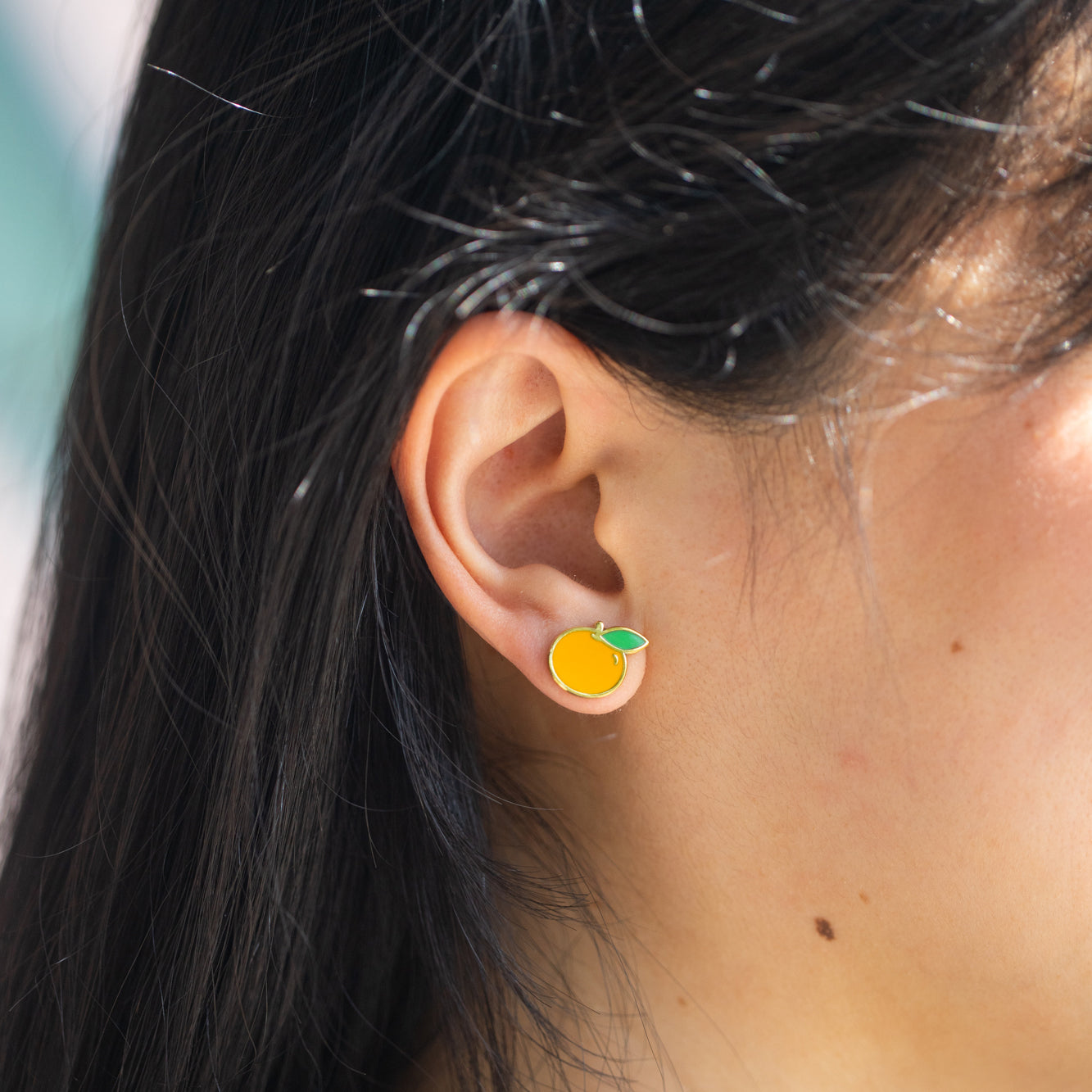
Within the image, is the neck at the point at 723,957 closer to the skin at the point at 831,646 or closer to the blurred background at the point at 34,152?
the skin at the point at 831,646

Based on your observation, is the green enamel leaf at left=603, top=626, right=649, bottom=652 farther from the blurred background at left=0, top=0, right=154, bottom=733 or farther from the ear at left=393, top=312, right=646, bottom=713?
the blurred background at left=0, top=0, right=154, bottom=733

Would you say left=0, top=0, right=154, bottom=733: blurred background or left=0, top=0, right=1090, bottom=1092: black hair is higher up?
left=0, top=0, right=154, bottom=733: blurred background

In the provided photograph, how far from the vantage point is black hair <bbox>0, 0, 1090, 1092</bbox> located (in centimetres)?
59

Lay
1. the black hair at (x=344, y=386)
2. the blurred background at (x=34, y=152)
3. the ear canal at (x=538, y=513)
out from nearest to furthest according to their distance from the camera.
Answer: the black hair at (x=344, y=386)
the ear canal at (x=538, y=513)
the blurred background at (x=34, y=152)

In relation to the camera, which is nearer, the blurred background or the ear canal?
the ear canal

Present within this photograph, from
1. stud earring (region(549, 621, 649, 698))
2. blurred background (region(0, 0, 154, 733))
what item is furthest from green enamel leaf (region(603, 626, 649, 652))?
blurred background (region(0, 0, 154, 733))

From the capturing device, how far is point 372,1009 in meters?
0.99

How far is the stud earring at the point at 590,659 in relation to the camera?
0.68 meters

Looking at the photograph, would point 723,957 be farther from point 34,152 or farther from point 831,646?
point 34,152

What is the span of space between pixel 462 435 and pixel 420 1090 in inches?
25.1

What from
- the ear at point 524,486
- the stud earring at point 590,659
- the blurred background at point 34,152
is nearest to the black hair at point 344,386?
the ear at point 524,486

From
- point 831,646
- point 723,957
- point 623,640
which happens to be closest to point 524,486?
point 623,640

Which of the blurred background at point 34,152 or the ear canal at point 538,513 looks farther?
the blurred background at point 34,152

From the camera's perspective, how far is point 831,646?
0.67 m
